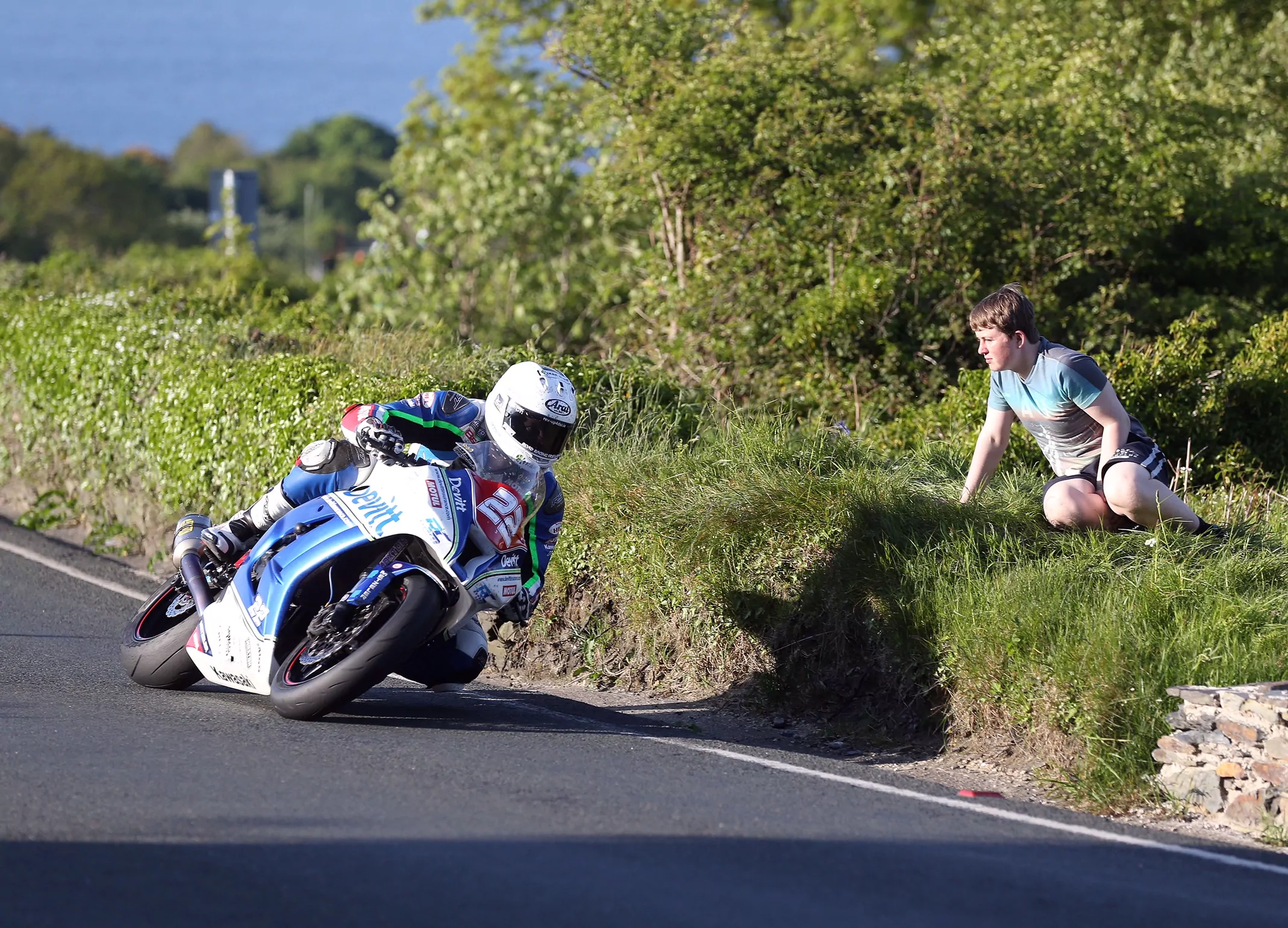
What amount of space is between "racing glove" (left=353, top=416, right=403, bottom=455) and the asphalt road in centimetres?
121

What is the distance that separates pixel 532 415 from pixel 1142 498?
313 centimetres

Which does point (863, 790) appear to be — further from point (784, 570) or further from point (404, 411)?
point (404, 411)

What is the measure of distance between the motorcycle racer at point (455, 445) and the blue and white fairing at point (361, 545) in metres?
0.13

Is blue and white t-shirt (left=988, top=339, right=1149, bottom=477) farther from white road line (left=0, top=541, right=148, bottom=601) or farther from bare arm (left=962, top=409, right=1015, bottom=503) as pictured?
white road line (left=0, top=541, right=148, bottom=601)

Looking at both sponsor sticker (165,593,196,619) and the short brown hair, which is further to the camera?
the short brown hair

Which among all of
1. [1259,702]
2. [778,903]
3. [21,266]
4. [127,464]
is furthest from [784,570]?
[21,266]

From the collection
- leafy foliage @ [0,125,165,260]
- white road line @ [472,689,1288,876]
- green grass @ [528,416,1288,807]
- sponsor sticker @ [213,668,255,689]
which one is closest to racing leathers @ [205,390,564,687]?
sponsor sticker @ [213,668,255,689]

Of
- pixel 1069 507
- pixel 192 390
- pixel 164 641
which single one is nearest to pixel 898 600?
pixel 1069 507

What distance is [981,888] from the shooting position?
16.1ft

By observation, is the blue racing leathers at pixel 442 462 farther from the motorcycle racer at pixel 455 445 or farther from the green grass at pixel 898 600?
the green grass at pixel 898 600

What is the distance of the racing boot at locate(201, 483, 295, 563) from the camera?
7219 mm

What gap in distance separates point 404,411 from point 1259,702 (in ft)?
12.0

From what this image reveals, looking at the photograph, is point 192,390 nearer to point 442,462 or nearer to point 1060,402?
point 442,462

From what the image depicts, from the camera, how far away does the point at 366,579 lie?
6.56m
